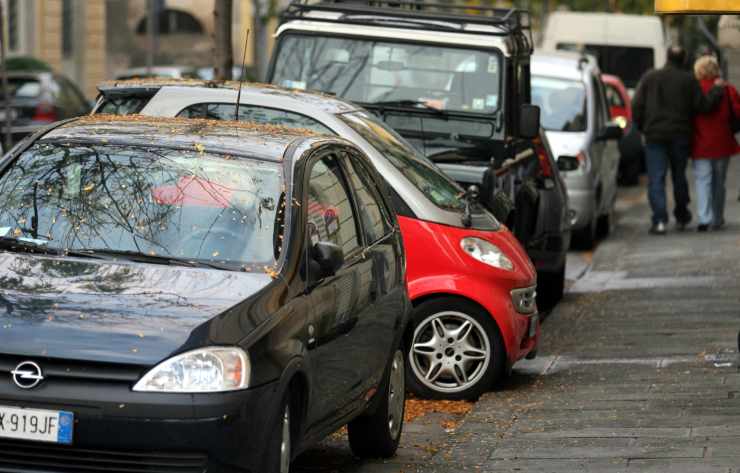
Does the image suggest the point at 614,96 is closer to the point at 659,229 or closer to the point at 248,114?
the point at 659,229

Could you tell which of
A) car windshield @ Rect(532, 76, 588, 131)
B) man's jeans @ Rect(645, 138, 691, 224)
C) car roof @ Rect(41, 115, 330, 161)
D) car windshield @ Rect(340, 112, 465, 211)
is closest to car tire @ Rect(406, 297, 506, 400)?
car windshield @ Rect(340, 112, 465, 211)

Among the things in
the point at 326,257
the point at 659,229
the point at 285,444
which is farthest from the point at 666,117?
the point at 285,444

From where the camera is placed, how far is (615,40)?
28.3 meters

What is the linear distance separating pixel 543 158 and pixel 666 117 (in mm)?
5474

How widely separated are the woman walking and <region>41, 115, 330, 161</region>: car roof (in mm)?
12362

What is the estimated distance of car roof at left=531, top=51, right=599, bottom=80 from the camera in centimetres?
1911

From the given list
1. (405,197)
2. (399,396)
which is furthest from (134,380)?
(405,197)

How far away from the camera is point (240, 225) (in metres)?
6.75

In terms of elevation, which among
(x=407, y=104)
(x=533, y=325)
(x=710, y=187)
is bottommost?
(x=710, y=187)

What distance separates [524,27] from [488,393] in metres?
5.54

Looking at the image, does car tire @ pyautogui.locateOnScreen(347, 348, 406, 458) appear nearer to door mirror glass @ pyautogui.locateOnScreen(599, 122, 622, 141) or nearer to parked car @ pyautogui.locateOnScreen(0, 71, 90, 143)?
door mirror glass @ pyautogui.locateOnScreen(599, 122, 622, 141)

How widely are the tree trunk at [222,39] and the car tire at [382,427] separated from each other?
25.4ft

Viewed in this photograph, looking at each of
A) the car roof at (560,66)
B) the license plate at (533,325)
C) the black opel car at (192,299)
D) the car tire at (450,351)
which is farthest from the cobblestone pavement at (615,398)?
the car roof at (560,66)

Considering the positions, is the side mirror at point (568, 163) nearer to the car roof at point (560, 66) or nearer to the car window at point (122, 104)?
the car roof at point (560, 66)
